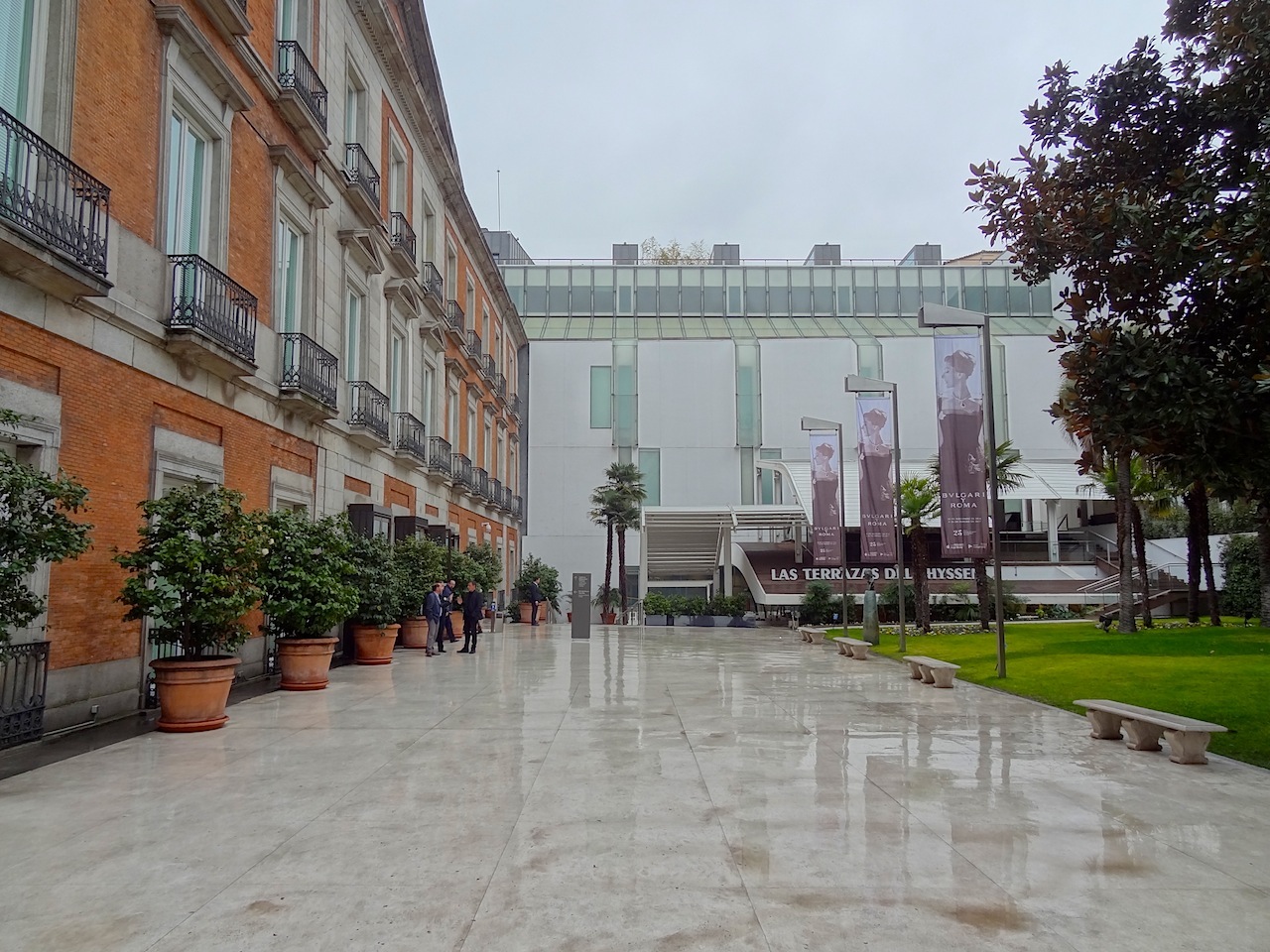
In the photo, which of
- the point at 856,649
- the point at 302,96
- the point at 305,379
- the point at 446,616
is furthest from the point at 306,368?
the point at 856,649

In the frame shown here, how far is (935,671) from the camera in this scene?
14805 millimetres

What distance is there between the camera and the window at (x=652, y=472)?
161 feet

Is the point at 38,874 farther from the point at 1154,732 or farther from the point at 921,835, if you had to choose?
the point at 1154,732

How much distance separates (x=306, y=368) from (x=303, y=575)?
546 centimetres

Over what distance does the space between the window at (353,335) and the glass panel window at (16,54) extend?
33.2ft

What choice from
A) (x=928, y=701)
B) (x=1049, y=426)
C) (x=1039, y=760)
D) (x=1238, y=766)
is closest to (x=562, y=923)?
(x=1039, y=760)

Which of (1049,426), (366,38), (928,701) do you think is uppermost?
(366,38)

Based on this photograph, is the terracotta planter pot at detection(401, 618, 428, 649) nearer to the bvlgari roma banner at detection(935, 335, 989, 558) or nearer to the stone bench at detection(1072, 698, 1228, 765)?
the bvlgari roma banner at detection(935, 335, 989, 558)

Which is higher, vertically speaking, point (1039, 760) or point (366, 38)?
point (366, 38)

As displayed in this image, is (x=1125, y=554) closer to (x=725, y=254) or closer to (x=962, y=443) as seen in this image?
(x=962, y=443)

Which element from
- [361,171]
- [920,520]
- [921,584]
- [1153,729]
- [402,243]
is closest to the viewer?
[1153,729]

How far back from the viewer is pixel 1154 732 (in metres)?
8.98

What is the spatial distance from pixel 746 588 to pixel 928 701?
104 feet

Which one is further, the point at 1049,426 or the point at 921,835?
the point at 1049,426
